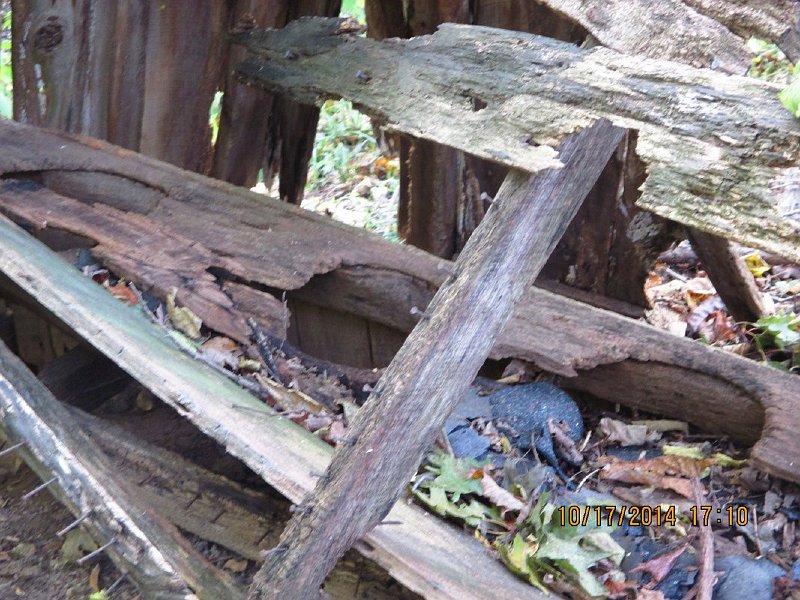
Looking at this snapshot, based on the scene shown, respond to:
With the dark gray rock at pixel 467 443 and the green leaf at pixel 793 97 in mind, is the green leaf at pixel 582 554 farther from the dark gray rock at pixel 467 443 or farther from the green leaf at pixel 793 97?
the green leaf at pixel 793 97

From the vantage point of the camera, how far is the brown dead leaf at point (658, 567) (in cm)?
222

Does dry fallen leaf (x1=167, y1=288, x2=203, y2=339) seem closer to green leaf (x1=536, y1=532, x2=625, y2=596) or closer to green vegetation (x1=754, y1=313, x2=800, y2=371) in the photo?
green leaf (x1=536, y1=532, x2=625, y2=596)

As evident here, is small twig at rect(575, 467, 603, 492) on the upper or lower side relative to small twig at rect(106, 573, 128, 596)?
upper

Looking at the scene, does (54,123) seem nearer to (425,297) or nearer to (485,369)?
(425,297)

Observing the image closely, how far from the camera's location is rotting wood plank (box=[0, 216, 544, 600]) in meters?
2.06

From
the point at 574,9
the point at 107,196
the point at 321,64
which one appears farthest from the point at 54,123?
the point at 574,9

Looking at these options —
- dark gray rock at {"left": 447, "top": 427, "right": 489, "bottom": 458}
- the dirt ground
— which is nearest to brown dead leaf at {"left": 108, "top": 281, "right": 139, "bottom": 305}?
the dirt ground

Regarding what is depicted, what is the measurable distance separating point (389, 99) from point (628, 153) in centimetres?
121

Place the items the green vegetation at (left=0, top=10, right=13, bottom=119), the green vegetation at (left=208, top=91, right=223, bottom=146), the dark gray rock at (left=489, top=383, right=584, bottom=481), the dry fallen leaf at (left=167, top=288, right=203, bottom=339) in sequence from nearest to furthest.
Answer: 1. the dark gray rock at (left=489, top=383, right=584, bottom=481)
2. the dry fallen leaf at (left=167, top=288, right=203, bottom=339)
3. the green vegetation at (left=208, top=91, right=223, bottom=146)
4. the green vegetation at (left=0, top=10, right=13, bottom=119)

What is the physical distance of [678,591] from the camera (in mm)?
2207

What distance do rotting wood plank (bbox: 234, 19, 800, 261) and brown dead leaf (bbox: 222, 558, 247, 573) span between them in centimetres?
137
